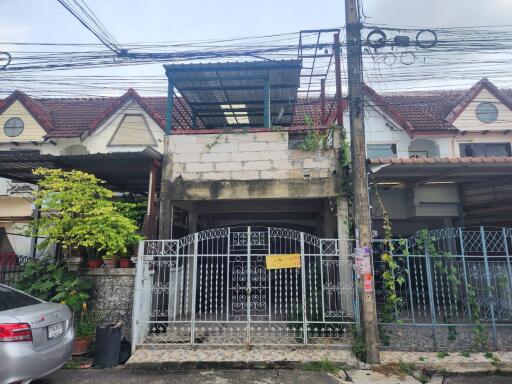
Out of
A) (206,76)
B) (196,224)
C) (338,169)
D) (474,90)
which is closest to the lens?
(338,169)

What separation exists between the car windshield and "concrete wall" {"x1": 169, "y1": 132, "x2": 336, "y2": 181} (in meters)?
3.38

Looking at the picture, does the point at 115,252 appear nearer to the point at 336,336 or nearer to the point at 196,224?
the point at 196,224

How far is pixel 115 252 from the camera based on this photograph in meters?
5.91

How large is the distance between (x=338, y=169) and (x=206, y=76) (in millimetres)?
3690

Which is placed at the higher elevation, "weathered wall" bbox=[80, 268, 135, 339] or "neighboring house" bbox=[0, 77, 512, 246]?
"neighboring house" bbox=[0, 77, 512, 246]

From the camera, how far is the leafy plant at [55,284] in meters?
5.42

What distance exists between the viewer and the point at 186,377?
175 inches

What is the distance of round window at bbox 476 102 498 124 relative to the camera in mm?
12125

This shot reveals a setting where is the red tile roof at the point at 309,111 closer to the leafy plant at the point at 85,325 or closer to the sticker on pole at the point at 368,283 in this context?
the leafy plant at the point at 85,325

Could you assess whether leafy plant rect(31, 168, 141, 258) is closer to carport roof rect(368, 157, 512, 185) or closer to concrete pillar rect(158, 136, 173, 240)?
concrete pillar rect(158, 136, 173, 240)

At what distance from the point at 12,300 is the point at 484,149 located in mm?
14474

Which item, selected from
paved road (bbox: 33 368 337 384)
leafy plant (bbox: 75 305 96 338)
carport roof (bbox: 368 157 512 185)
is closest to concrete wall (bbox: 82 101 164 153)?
leafy plant (bbox: 75 305 96 338)

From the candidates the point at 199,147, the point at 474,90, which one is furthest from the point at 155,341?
the point at 474,90

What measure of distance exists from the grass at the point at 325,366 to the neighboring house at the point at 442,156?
3495mm
